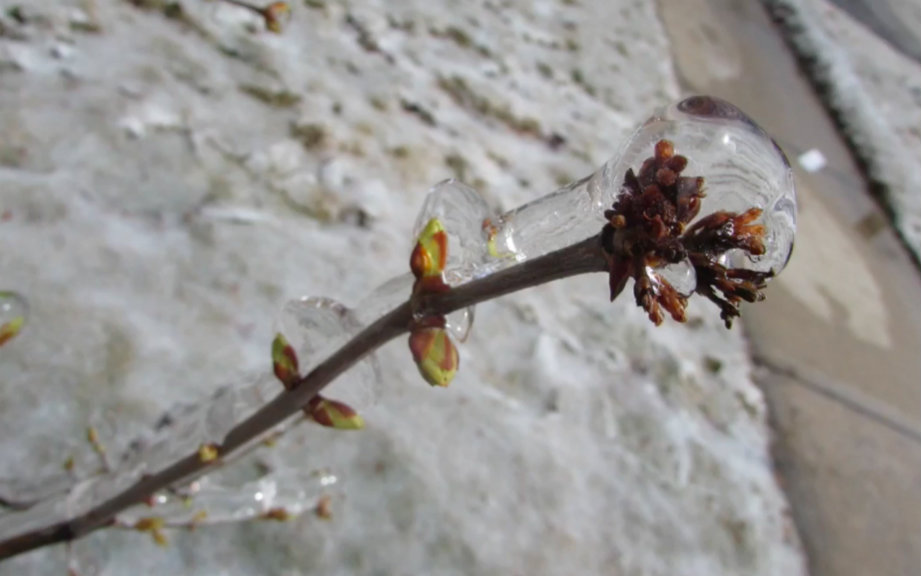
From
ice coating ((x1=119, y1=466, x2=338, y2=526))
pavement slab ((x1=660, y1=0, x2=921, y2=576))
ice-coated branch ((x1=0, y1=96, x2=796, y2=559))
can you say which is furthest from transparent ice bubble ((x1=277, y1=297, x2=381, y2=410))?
pavement slab ((x1=660, y1=0, x2=921, y2=576))

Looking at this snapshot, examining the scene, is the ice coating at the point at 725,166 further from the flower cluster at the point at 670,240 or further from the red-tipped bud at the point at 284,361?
the red-tipped bud at the point at 284,361

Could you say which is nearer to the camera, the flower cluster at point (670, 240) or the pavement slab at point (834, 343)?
the flower cluster at point (670, 240)

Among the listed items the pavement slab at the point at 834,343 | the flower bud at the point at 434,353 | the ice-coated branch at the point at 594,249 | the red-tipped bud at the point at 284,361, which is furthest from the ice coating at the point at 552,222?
the pavement slab at the point at 834,343

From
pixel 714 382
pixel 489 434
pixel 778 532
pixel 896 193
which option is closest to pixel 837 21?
pixel 896 193

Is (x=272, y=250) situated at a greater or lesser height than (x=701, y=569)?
greater

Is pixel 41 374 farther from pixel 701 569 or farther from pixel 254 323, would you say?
pixel 701 569

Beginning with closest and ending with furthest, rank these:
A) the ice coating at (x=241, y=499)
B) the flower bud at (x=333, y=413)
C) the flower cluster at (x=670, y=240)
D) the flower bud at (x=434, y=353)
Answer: the flower cluster at (x=670, y=240)
the flower bud at (x=434, y=353)
the flower bud at (x=333, y=413)
the ice coating at (x=241, y=499)

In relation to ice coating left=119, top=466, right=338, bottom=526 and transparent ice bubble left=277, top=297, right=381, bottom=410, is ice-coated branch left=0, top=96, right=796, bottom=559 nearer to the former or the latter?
transparent ice bubble left=277, top=297, right=381, bottom=410
